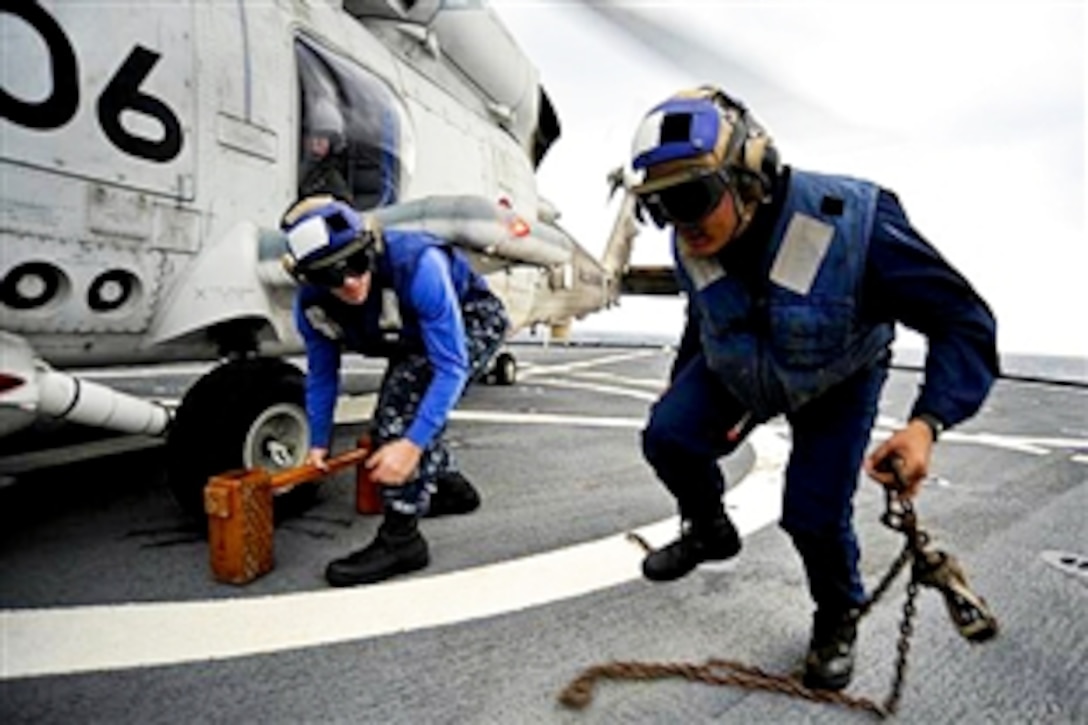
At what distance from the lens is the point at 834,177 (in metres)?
1.58

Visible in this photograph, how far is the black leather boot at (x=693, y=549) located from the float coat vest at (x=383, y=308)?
1076 millimetres

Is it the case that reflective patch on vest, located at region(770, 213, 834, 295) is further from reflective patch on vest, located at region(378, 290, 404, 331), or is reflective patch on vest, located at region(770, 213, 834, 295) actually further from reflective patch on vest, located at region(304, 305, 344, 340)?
reflective patch on vest, located at region(304, 305, 344, 340)

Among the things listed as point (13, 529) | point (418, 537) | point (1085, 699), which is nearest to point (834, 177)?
point (1085, 699)

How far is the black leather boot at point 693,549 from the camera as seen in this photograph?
2020 millimetres

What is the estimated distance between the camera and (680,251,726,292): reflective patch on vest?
5.31 feet

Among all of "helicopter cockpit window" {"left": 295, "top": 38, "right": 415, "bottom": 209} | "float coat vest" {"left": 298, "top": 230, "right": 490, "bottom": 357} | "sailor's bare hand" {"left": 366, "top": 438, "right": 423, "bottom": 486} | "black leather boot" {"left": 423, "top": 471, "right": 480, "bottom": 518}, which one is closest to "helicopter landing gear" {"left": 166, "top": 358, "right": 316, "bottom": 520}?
"float coat vest" {"left": 298, "top": 230, "right": 490, "bottom": 357}

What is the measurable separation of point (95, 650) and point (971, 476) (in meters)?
4.13

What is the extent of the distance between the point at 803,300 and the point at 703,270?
251mm

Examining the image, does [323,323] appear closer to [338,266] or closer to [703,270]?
[338,266]

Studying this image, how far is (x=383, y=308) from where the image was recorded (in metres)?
2.39

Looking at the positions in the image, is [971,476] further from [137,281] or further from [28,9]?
[28,9]

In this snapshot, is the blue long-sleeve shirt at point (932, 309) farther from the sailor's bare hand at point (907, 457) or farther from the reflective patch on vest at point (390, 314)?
the reflective patch on vest at point (390, 314)

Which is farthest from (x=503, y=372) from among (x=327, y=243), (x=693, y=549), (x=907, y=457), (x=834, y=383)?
(x=907, y=457)

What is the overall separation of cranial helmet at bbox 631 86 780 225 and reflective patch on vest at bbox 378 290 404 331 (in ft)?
3.82
